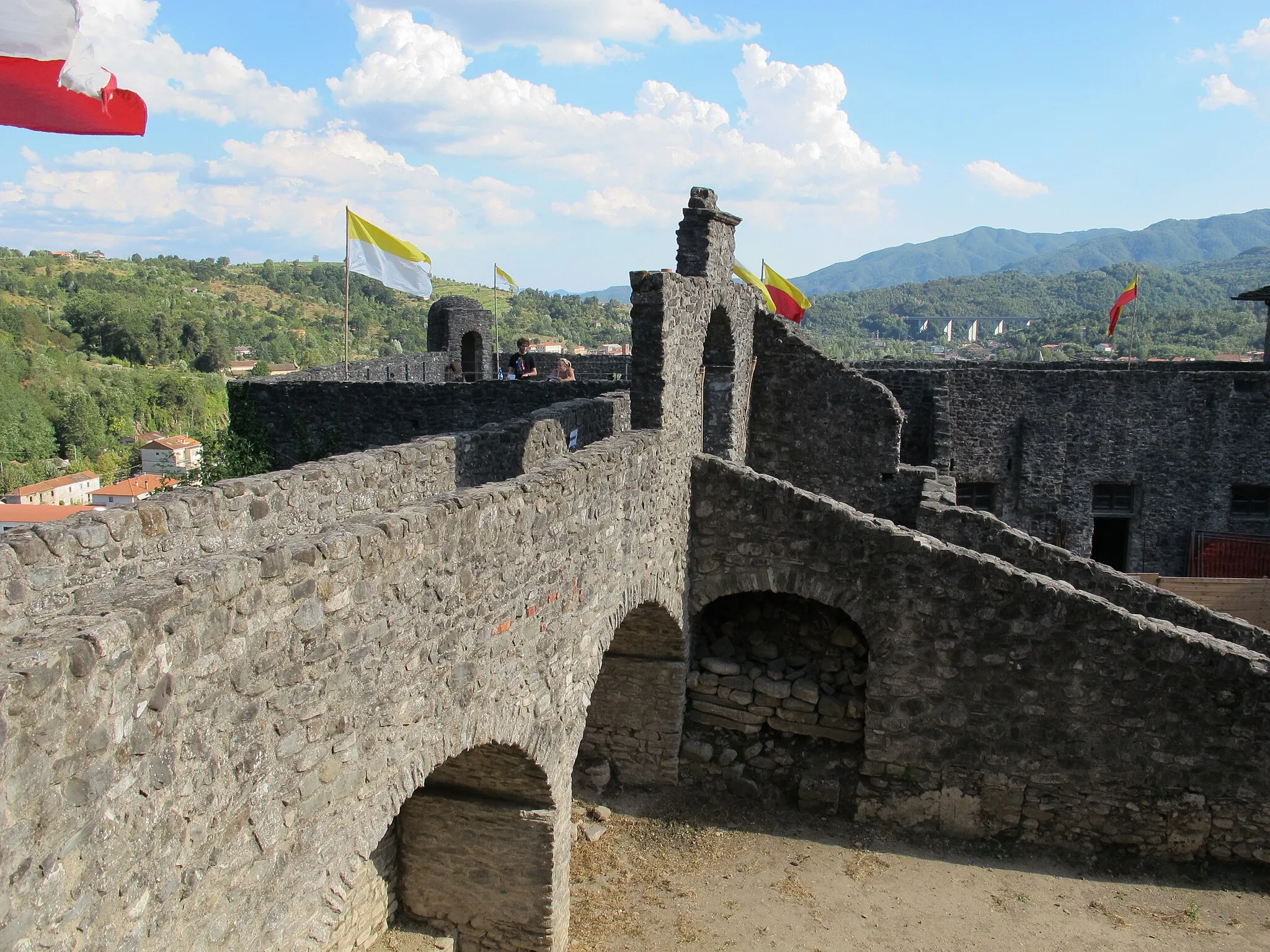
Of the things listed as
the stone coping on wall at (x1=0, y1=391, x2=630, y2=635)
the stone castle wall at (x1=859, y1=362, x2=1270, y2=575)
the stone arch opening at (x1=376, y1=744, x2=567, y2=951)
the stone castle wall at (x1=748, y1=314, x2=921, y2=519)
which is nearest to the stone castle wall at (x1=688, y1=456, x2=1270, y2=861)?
the stone coping on wall at (x1=0, y1=391, x2=630, y2=635)

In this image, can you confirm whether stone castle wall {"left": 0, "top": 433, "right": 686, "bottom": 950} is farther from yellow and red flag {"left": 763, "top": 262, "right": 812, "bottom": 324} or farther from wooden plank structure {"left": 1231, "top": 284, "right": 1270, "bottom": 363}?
wooden plank structure {"left": 1231, "top": 284, "right": 1270, "bottom": 363}

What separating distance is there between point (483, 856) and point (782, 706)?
13.3ft

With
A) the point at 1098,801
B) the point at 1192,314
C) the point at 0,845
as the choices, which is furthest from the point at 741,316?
the point at 1192,314

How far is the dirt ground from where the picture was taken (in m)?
8.53

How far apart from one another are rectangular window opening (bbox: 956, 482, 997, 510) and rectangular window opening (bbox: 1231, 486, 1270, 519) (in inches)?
177

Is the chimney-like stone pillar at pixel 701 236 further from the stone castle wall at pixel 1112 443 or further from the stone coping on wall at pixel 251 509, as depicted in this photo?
the stone castle wall at pixel 1112 443

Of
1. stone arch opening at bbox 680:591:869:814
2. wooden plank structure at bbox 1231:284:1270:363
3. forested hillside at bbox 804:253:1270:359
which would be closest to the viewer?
stone arch opening at bbox 680:591:869:814

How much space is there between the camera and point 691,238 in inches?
460

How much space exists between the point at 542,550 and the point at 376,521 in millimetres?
1956

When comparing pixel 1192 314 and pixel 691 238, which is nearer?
pixel 691 238

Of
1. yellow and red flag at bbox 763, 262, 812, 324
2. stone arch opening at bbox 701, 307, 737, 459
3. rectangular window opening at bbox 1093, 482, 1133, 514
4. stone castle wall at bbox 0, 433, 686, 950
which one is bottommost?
rectangular window opening at bbox 1093, 482, 1133, 514

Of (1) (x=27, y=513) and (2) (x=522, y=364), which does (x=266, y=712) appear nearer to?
(2) (x=522, y=364)

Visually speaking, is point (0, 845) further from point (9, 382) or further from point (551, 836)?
point (9, 382)

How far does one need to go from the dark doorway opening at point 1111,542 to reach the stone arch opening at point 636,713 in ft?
40.8
